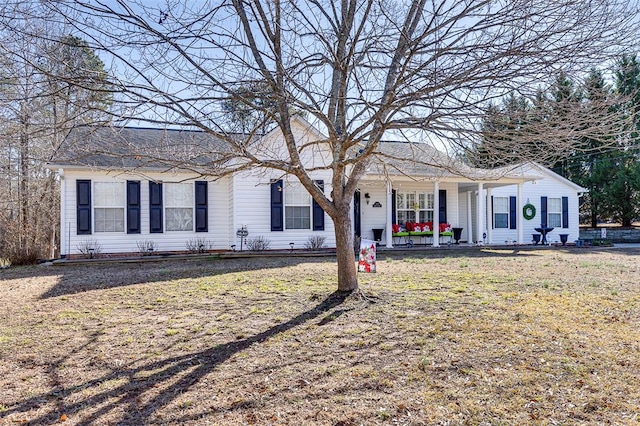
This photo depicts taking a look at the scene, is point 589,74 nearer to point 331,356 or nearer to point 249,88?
point 249,88

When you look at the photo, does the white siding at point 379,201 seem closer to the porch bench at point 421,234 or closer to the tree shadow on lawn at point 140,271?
the porch bench at point 421,234

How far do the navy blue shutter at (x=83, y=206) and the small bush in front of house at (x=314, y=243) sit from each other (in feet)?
22.3

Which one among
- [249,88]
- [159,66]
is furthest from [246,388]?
[159,66]

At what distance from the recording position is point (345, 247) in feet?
21.2

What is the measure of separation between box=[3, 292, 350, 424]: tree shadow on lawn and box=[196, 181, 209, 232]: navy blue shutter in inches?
390

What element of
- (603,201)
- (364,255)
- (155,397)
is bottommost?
(155,397)

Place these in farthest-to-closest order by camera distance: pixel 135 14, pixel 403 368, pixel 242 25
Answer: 1. pixel 242 25
2. pixel 135 14
3. pixel 403 368

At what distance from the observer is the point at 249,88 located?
529 centimetres

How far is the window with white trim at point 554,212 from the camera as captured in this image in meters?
20.2

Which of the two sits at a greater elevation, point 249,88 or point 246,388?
point 249,88

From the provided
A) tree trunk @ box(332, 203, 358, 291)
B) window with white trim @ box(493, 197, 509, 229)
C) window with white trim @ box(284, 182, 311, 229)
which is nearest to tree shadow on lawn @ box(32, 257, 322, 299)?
window with white trim @ box(284, 182, 311, 229)

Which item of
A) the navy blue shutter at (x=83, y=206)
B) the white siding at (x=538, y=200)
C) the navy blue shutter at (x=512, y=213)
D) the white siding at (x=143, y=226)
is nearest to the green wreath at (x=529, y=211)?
the white siding at (x=538, y=200)

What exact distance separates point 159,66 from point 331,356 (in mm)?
3833

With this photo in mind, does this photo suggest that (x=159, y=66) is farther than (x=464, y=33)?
Yes
